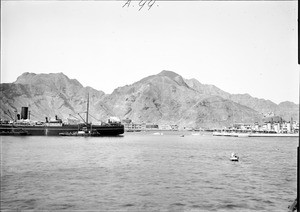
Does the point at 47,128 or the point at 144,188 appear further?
the point at 47,128

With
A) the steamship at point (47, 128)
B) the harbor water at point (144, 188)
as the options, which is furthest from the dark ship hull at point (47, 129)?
the harbor water at point (144, 188)

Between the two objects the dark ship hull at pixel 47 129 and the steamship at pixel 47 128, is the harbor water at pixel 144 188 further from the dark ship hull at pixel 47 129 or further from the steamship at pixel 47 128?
the dark ship hull at pixel 47 129

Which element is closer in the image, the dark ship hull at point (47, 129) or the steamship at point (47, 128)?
the steamship at point (47, 128)

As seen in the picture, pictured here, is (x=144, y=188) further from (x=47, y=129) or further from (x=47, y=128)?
(x=47, y=128)

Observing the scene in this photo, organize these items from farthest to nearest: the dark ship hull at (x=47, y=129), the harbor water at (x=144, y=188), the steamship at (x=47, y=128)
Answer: the dark ship hull at (x=47, y=129) < the steamship at (x=47, y=128) < the harbor water at (x=144, y=188)

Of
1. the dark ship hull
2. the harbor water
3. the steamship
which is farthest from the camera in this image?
the dark ship hull

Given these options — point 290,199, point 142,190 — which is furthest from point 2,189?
point 290,199

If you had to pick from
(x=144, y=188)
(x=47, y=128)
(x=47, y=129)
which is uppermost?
(x=47, y=128)

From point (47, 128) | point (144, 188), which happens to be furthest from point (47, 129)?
point (144, 188)

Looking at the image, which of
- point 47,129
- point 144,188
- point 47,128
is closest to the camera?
point 144,188

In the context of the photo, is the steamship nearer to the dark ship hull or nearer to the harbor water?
the dark ship hull

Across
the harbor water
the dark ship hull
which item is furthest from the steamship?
the harbor water
